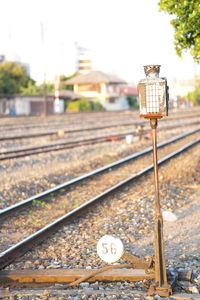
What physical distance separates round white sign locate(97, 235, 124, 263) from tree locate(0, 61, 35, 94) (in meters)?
60.2

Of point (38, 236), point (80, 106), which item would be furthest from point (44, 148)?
point (80, 106)

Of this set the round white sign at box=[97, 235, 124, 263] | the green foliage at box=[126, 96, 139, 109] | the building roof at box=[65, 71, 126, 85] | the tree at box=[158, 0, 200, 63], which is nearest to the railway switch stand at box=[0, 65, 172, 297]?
the round white sign at box=[97, 235, 124, 263]

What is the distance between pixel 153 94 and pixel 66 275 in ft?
7.04

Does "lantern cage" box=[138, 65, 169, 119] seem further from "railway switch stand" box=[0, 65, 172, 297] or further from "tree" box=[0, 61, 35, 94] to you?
"tree" box=[0, 61, 35, 94]

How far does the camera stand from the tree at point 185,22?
910cm

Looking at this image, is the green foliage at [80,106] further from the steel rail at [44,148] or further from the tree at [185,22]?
the tree at [185,22]

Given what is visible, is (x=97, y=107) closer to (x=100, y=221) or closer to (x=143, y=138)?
(x=143, y=138)

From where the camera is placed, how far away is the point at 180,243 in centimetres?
692

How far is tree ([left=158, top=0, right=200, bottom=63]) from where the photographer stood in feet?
29.9

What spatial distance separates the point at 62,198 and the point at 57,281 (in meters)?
4.98

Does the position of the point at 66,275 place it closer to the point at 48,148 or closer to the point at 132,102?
the point at 48,148

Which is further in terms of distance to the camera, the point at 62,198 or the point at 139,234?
the point at 62,198

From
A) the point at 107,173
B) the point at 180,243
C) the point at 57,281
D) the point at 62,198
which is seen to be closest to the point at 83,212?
the point at 62,198

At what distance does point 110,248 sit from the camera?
5.31m
